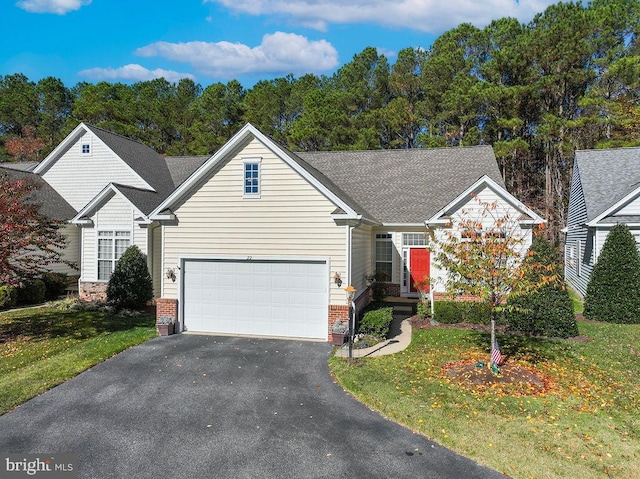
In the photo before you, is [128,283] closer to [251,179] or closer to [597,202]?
[251,179]

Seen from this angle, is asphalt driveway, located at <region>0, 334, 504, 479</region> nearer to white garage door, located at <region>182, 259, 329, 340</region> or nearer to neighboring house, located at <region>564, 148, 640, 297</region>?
white garage door, located at <region>182, 259, 329, 340</region>

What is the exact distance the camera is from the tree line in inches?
1067

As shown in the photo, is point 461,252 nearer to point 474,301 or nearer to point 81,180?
point 474,301

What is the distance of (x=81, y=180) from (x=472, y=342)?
21273 mm

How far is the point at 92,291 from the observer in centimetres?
1725

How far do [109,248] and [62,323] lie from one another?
4.45 m

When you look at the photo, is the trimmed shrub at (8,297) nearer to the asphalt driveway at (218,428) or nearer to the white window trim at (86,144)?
the white window trim at (86,144)

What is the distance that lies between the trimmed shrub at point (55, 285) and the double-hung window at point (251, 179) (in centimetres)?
1138

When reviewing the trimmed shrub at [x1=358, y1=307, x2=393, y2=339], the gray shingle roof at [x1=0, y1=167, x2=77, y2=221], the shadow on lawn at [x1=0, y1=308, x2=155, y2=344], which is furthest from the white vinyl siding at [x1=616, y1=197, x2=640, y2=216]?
the gray shingle roof at [x1=0, y1=167, x2=77, y2=221]

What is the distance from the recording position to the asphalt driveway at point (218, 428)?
5.63m

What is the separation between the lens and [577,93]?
29.5 meters

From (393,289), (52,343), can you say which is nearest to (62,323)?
(52,343)

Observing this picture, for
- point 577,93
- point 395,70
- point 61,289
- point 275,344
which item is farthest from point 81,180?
point 577,93

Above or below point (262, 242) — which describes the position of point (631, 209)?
above
